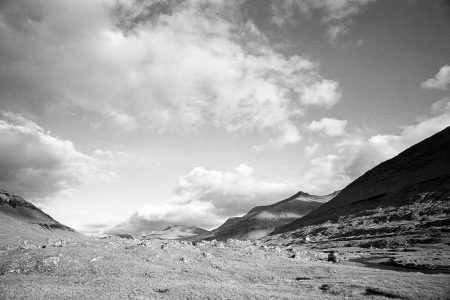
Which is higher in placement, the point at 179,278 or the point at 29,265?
the point at 29,265

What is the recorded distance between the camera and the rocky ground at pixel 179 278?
30562mm

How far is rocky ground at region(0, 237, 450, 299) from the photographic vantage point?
30.6 meters

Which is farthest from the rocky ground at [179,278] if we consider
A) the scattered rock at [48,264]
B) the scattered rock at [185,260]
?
the scattered rock at [48,264]

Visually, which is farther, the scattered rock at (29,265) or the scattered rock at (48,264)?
the scattered rock at (48,264)

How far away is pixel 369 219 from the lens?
15412 cm

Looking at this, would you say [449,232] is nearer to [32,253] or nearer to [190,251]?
[190,251]

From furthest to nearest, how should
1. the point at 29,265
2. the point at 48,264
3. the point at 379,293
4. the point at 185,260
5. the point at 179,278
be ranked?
the point at 185,260 < the point at 48,264 < the point at 29,265 < the point at 179,278 < the point at 379,293

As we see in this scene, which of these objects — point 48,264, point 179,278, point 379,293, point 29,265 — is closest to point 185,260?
point 179,278

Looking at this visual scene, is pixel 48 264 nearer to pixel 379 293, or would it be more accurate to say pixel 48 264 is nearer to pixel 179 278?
pixel 179 278

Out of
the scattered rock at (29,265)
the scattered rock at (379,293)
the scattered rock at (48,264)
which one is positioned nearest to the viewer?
the scattered rock at (379,293)

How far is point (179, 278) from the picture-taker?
41.8 m

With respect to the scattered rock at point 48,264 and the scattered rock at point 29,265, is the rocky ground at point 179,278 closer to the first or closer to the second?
the scattered rock at point 29,265

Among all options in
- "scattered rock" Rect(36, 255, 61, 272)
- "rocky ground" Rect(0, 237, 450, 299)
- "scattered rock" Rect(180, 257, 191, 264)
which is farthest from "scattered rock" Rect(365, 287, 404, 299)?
"scattered rock" Rect(36, 255, 61, 272)

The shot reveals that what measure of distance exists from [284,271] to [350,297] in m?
21.7
